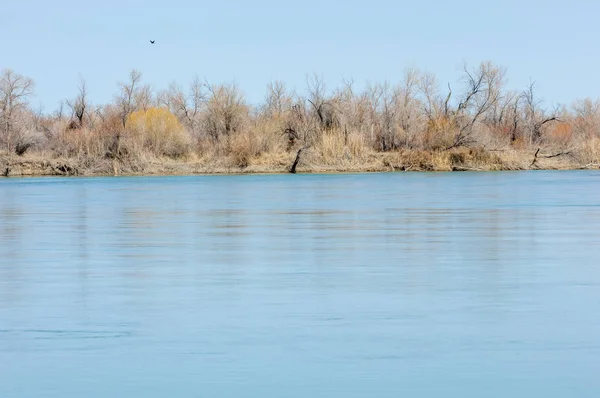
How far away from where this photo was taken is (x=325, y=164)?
2068 inches

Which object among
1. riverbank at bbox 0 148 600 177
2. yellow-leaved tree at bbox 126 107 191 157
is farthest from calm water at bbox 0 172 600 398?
yellow-leaved tree at bbox 126 107 191 157

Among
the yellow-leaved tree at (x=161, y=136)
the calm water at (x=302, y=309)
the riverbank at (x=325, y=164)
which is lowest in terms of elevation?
the calm water at (x=302, y=309)

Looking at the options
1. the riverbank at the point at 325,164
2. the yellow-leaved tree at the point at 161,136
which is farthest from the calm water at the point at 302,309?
the yellow-leaved tree at the point at 161,136

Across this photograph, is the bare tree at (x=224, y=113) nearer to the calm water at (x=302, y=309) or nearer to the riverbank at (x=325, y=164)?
the riverbank at (x=325, y=164)

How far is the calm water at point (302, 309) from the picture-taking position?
640 cm

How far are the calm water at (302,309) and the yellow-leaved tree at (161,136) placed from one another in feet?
125

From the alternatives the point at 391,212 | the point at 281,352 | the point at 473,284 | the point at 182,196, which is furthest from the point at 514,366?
the point at 182,196

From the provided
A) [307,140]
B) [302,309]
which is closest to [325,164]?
[307,140]

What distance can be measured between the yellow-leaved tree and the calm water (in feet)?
125

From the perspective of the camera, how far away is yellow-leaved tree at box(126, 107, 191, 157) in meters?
56.1

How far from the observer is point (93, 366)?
22.1ft

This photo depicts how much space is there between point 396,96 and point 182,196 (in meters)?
37.8

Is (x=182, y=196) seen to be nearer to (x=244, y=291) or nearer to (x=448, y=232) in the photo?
(x=448, y=232)

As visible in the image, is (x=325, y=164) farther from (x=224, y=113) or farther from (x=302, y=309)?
(x=302, y=309)
